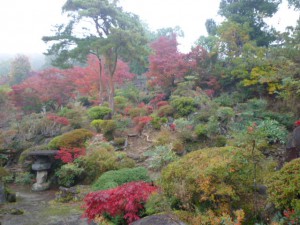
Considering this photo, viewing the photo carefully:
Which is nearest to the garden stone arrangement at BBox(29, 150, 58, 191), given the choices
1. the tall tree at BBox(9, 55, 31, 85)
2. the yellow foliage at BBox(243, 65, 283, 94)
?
the yellow foliage at BBox(243, 65, 283, 94)

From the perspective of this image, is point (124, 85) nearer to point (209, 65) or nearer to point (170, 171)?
point (209, 65)

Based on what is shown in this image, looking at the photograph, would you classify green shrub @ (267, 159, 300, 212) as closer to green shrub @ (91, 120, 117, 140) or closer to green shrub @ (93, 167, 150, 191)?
green shrub @ (93, 167, 150, 191)

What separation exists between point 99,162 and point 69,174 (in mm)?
1279

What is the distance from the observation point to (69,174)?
955 centimetres

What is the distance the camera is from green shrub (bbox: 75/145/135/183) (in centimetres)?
930

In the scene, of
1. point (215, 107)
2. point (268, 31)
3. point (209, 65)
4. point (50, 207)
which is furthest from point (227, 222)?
point (268, 31)

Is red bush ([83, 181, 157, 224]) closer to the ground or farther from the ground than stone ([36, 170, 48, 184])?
farther from the ground

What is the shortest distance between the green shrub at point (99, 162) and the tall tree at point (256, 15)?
42.7 ft

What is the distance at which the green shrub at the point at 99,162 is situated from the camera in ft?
Answer: 30.5

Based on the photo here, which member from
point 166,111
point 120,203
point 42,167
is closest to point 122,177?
point 120,203

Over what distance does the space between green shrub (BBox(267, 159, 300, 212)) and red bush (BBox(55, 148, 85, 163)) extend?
7.54 meters

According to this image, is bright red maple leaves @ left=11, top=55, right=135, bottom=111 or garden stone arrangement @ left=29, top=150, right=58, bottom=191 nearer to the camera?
garden stone arrangement @ left=29, top=150, right=58, bottom=191

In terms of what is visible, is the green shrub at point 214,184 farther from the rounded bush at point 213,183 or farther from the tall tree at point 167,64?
the tall tree at point 167,64

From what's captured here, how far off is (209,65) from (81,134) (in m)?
9.66
